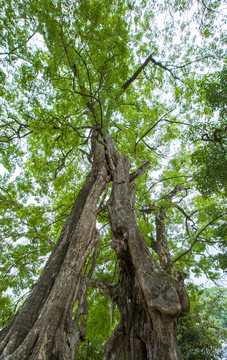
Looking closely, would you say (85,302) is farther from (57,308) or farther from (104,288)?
(104,288)

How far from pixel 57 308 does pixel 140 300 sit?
1.05 metres

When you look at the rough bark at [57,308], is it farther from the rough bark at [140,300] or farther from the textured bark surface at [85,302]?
the rough bark at [140,300]

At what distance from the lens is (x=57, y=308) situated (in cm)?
208

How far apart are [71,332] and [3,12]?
254 inches

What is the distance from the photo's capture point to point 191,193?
29.6ft

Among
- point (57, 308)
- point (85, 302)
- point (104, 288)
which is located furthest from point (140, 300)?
point (104, 288)

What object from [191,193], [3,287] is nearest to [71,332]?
[3,287]

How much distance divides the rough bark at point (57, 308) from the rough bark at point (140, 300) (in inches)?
24.1

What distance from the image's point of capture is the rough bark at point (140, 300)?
1914 millimetres

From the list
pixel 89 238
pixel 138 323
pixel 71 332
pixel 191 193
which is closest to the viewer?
pixel 71 332

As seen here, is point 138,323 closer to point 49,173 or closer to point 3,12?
point 49,173

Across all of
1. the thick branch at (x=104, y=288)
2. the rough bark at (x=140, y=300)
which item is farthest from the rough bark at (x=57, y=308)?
the thick branch at (x=104, y=288)

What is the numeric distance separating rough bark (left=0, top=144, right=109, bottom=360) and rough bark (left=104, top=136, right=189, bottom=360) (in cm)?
61

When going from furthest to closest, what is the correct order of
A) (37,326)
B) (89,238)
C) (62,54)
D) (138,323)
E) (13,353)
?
1. (62,54)
2. (89,238)
3. (138,323)
4. (37,326)
5. (13,353)
